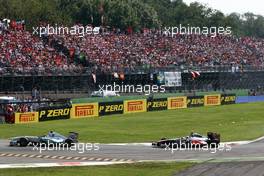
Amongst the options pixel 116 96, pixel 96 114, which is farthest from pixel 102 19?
pixel 96 114

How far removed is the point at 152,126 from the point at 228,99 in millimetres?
27792

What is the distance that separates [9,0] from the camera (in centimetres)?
9088

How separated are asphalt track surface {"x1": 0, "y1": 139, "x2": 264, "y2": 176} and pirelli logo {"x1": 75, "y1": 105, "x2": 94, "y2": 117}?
63.8 feet

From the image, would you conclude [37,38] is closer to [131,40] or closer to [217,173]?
[131,40]

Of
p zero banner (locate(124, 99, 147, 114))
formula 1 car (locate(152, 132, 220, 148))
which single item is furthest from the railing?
formula 1 car (locate(152, 132, 220, 148))

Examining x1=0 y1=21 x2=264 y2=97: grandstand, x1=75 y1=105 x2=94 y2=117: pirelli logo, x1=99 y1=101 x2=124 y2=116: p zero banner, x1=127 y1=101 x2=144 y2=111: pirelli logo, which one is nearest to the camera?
x1=75 y1=105 x2=94 y2=117: pirelli logo

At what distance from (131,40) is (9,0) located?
69.6 feet

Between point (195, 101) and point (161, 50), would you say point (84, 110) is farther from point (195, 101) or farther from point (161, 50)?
point (161, 50)

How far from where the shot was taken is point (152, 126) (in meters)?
44.8

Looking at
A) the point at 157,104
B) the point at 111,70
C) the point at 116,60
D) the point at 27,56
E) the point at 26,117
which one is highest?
the point at 27,56

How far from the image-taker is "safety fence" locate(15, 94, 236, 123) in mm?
48531

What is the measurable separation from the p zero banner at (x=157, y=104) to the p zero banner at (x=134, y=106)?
0.70 metres

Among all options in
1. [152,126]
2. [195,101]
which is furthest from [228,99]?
[152,126]

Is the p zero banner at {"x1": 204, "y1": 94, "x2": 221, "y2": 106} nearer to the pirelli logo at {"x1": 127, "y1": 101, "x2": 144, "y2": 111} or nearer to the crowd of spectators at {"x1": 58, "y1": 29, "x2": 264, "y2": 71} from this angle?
the crowd of spectators at {"x1": 58, "y1": 29, "x2": 264, "y2": 71}
